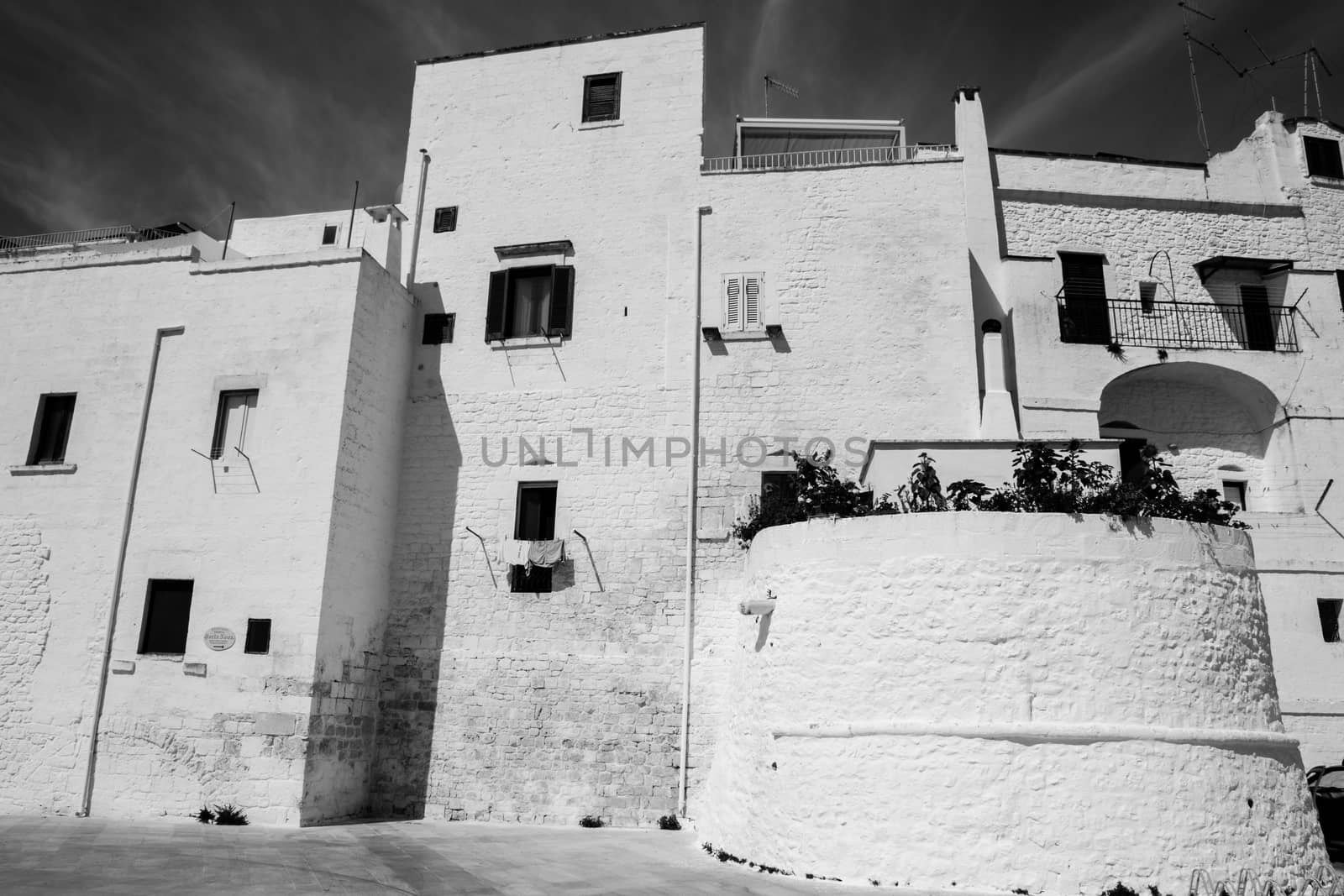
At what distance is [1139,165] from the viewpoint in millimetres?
18203

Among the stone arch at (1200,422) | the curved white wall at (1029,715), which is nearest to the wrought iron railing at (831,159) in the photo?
the stone arch at (1200,422)

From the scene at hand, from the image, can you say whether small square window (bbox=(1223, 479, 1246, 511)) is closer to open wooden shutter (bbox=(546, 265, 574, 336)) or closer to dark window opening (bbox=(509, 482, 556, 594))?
dark window opening (bbox=(509, 482, 556, 594))

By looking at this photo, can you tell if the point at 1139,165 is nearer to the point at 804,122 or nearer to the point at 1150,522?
the point at 804,122

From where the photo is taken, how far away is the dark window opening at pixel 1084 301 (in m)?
16.8

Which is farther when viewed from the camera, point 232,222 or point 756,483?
point 232,222

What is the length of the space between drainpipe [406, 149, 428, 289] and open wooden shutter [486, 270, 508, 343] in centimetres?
165

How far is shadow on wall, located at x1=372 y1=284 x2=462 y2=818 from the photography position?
15.5 meters

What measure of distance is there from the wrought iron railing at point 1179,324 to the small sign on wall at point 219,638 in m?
14.3

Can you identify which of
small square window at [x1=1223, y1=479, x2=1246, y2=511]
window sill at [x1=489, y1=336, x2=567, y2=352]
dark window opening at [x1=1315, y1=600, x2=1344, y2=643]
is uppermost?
window sill at [x1=489, y1=336, x2=567, y2=352]

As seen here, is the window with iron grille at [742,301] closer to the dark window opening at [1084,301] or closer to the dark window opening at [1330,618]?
the dark window opening at [1084,301]

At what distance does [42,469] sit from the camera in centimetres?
1588

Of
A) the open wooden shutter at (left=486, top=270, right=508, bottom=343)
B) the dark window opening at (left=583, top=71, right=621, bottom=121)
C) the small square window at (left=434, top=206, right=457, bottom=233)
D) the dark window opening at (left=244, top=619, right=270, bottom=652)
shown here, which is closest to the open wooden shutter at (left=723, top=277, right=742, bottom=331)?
the open wooden shutter at (left=486, top=270, right=508, bottom=343)

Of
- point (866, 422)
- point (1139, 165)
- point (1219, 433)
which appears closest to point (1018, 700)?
point (866, 422)

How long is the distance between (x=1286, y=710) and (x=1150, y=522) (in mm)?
6248
